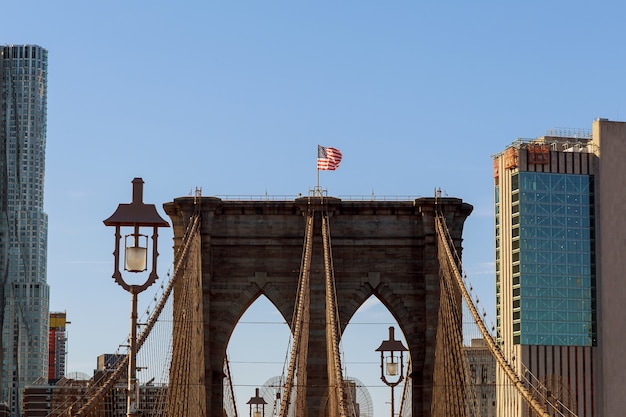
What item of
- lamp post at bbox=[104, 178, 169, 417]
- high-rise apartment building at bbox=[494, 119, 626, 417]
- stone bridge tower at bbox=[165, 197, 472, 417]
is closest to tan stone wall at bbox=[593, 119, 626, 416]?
high-rise apartment building at bbox=[494, 119, 626, 417]

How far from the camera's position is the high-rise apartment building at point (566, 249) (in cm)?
16462

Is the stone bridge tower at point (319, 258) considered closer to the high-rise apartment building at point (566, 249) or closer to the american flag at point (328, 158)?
the american flag at point (328, 158)

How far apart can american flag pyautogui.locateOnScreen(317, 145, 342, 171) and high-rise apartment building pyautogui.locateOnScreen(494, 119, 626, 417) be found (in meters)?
→ 92.6

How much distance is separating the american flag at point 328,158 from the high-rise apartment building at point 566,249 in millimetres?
92624

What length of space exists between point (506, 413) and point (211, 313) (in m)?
98.8

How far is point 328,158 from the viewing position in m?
73.8

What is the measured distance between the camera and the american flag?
73250 mm

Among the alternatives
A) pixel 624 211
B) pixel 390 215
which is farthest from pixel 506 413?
pixel 390 215

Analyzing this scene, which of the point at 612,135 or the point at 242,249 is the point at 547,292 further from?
the point at 242,249

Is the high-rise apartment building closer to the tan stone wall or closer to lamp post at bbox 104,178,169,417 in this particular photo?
the tan stone wall

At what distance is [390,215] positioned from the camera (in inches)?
2699

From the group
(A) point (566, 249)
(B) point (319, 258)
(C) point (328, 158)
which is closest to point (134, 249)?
(B) point (319, 258)

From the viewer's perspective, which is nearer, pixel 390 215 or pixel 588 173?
pixel 390 215

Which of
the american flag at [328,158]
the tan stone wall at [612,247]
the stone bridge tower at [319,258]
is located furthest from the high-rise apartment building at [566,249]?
the stone bridge tower at [319,258]
